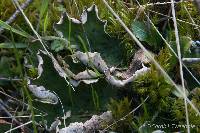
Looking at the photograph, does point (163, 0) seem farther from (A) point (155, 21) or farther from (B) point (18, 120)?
(B) point (18, 120)

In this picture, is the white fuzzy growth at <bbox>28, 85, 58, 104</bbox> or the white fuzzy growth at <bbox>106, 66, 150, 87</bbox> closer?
the white fuzzy growth at <bbox>106, 66, 150, 87</bbox>

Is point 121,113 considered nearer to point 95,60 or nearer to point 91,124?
point 91,124

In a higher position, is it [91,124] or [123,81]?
[123,81]

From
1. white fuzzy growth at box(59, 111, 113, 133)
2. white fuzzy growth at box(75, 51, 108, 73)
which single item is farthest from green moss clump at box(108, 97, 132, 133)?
white fuzzy growth at box(75, 51, 108, 73)

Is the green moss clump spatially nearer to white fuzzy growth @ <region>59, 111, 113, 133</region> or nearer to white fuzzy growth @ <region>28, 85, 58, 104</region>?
white fuzzy growth @ <region>59, 111, 113, 133</region>

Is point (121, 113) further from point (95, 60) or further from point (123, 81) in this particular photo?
point (95, 60)

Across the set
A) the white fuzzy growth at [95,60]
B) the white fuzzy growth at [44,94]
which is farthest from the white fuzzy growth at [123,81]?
the white fuzzy growth at [44,94]

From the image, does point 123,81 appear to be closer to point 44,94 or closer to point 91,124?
point 91,124

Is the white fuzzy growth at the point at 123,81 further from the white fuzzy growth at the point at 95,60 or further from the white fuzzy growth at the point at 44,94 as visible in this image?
the white fuzzy growth at the point at 44,94

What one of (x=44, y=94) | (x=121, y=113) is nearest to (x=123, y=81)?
(x=121, y=113)

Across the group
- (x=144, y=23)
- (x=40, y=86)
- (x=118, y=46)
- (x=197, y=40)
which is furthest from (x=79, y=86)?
(x=197, y=40)

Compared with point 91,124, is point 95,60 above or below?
Result: above

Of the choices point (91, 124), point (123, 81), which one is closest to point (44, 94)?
point (91, 124)
